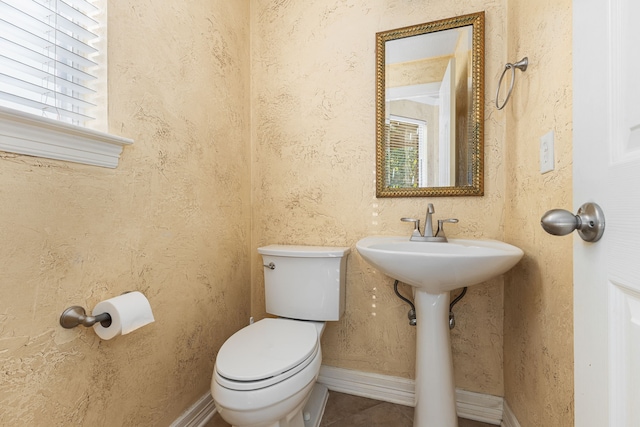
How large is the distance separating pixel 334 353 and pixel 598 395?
129cm

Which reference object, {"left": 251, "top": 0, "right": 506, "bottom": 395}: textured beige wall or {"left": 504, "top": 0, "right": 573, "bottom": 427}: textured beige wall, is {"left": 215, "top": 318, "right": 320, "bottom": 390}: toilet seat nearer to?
{"left": 251, "top": 0, "right": 506, "bottom": 395}: textured beige wall

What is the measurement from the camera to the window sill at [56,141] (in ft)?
2.25

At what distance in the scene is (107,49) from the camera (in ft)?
3.03

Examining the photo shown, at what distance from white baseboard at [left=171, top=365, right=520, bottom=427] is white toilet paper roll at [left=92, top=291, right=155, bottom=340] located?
569 millimetres

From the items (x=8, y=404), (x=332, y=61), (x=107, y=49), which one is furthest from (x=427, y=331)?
(x=107, y=49)

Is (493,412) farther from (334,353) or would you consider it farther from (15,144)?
(15,144)

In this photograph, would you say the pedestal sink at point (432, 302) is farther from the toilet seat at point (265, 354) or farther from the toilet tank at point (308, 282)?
the toilet seat at point (265, 354)

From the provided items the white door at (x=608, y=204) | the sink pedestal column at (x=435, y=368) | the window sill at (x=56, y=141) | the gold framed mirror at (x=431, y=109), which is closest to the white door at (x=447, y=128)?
the gold framed mirror at (x=431, y=109)

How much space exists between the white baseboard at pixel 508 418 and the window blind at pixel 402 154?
1.03m

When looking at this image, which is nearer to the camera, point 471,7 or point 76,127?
point 76,127

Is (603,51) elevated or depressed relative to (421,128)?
depressed

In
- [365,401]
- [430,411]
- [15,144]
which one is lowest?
[365,401]

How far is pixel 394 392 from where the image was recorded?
4.71 ft

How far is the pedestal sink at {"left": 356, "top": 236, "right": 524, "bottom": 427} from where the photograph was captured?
3.19ft
